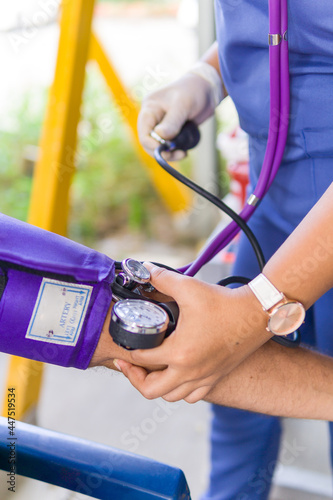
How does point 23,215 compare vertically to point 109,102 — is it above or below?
below

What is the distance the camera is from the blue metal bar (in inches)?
26.9

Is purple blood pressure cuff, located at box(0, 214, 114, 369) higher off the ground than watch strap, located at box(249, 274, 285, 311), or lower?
lower

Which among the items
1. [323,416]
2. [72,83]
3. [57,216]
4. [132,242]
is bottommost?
[132,242]

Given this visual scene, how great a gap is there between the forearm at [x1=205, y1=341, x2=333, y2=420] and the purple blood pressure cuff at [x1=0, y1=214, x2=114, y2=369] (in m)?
0.25

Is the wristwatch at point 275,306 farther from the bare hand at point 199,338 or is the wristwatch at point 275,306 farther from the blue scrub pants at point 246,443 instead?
the blue scrub pants at point 246,443

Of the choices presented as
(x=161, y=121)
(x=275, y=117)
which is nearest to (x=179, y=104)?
(x=161, y=121)

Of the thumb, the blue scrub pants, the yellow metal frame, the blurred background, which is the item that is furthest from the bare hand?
the yellow metal frame

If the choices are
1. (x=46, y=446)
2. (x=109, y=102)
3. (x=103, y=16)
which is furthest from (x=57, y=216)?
(x=103, y=16)

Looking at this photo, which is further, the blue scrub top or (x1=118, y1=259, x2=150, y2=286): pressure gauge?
the blue scrub top

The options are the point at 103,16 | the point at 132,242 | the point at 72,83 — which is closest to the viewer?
the point at 72,83

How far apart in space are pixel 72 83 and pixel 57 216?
40 centimetres

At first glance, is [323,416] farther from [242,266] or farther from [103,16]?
[103,16]

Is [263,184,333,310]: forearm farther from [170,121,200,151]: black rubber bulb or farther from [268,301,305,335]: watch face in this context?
[170,121,200,151]: black rubber bulb

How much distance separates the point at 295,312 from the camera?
0.75 metres
